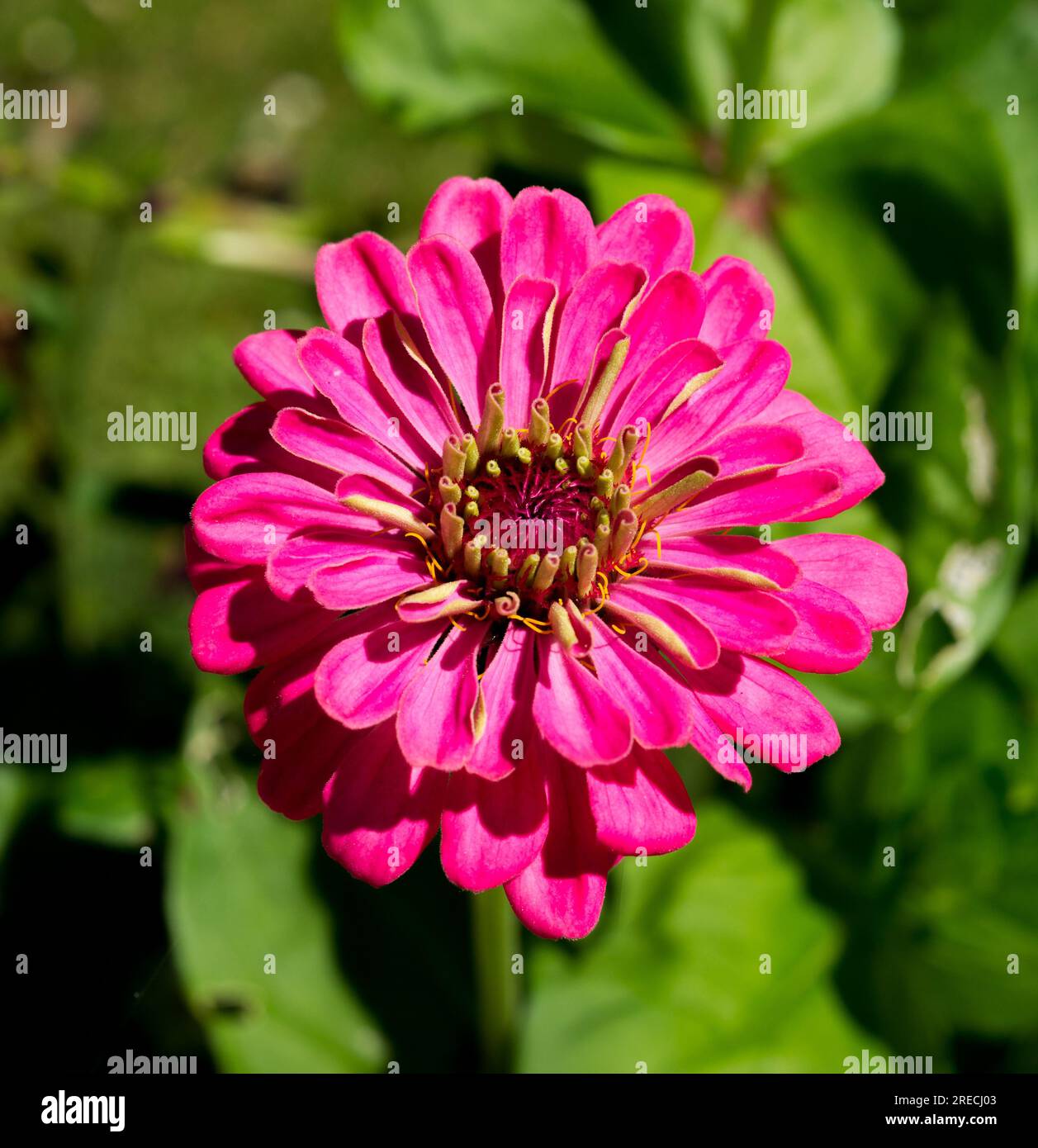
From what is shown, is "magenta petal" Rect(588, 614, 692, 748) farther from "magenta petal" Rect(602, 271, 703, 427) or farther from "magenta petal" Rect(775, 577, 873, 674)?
"magenta petal" Rect(602, 271, 703, 427)

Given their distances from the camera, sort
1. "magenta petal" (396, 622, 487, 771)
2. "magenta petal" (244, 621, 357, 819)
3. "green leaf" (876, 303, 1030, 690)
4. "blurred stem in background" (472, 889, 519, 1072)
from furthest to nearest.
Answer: "green leaf" (876, 303, 1030, 690) → "blurred stem in background" (472, 889, 519, 1072) → "magenta petal" (244, 621, 357, 819) → "magenta petal" (396, 622, 487, 771)

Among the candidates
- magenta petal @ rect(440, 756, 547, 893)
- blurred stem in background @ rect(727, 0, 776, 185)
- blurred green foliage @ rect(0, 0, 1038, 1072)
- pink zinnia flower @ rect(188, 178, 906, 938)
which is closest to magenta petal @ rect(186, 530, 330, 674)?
pink zinnia flower @ rect(188, 178, 906, 938)

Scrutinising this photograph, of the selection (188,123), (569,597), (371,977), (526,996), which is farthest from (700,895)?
(188,123)

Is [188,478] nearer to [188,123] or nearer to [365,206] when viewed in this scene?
[365,206]

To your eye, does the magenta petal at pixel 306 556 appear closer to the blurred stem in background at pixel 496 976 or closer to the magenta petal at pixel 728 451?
the magenta petal at pixel 728 451

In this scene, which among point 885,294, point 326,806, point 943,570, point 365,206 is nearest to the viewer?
point 326,806

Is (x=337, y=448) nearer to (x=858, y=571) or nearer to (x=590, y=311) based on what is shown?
(x=590, y=311)
